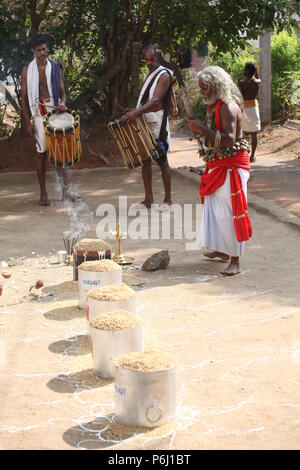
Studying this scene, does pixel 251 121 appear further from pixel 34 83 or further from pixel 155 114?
pixel 34 83

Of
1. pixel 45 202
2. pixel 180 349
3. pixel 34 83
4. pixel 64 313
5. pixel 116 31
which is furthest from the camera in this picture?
pixel 116 31

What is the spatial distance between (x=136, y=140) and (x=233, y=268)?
282cm

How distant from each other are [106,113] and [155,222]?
5677 mm

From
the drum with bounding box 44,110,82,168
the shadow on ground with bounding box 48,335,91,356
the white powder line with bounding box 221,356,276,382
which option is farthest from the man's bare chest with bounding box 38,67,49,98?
the white powder line with bounding box 221,356,276,382

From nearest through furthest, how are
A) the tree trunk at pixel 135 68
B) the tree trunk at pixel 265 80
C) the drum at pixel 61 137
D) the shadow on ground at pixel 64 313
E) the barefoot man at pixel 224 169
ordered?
the shadow on ground at pixel 64 313 → the barefoot man at pixel 224 169 → the drum at pixel 61 137 → the tree trunk at pixel 135 68 → the tree trunk at pixel 265 80

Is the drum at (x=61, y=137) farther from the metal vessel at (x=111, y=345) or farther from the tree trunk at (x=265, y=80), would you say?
the tree trunk at (x=265, y=80)

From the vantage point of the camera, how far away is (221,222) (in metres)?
6.58

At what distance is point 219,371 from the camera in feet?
14.7

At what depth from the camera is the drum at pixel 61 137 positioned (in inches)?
364

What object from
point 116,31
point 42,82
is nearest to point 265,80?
point 116,31

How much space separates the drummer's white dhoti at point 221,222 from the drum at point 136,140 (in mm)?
2376

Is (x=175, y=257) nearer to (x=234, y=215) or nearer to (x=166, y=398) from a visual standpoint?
(x=234, y=215)

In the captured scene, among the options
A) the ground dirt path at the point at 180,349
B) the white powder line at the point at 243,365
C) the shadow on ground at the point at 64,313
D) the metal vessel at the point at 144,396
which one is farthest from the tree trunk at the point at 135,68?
the metal vessel at the point at 144,396

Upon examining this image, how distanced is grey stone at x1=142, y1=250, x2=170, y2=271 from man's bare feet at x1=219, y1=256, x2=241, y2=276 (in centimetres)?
50
